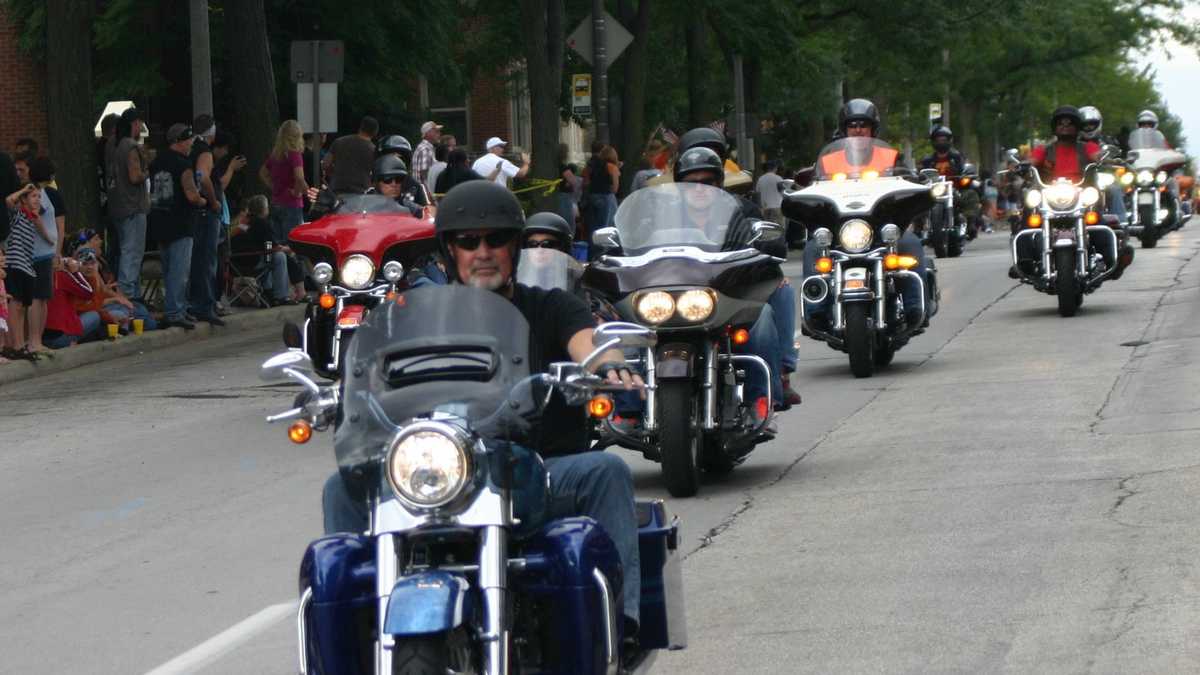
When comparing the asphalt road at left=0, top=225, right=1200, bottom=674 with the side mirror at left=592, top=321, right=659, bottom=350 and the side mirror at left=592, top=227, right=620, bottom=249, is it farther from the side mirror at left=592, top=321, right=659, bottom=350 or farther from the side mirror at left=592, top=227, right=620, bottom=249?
the side mirror at left=592, top=321, right=659, bottom=350

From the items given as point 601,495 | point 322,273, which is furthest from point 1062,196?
point 601,495

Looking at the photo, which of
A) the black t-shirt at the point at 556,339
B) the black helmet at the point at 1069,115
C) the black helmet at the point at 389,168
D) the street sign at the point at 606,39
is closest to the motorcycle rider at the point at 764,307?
the black t-shirt at the point at 556,339

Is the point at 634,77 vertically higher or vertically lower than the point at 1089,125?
higher

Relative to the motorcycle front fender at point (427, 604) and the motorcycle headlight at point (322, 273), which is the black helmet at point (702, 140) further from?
the motorcycle front fender at point (427, 604)

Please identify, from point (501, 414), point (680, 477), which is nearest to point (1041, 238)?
point (680, 477)

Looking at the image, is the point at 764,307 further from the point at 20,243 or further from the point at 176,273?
the point at 176,273

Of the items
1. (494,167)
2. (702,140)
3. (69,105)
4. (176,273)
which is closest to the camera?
(702,140)

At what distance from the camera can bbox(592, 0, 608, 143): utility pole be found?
3294 cm

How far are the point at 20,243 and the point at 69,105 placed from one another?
4739 mm

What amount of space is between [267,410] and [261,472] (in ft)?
10.2

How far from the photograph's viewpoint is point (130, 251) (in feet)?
67.2

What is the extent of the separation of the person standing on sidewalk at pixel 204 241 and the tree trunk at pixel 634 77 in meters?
16.1

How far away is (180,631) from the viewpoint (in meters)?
7.90

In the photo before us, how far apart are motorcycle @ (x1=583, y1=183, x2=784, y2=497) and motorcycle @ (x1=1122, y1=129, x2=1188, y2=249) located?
68.4ft
